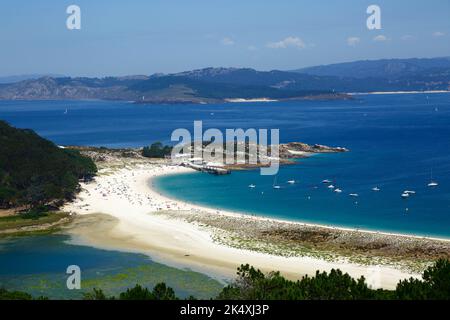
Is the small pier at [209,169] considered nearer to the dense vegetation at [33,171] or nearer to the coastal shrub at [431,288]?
the dense vegetation at [33,171]

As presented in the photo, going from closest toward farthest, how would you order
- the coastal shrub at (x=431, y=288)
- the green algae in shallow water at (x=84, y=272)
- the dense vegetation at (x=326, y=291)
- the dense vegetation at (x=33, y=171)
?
the coastal shrub at (x=431, y=288)
the dense vegetation at (x=326, y=291)
the green algae in shallow water at (x=84, y=272)
the dense vegetation at (x=33, y=171)

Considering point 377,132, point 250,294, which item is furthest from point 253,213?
point 377,132

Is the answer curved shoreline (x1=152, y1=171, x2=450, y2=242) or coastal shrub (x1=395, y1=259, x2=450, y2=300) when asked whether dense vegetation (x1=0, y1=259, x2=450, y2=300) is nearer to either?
coastal shrub (x1=395, y1=259, x2=450, y2=300)

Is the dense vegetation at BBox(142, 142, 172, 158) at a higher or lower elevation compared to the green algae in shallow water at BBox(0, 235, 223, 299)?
higher

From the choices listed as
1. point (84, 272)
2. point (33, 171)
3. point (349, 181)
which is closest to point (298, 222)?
point (84, 272)

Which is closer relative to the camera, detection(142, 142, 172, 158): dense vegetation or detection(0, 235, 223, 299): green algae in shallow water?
detection(0, 235, 223, 299): green algae in shallow water

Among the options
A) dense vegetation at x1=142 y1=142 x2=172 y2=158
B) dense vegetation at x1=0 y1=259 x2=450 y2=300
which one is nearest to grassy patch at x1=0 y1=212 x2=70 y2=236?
dense vegetation at x1=0 y1=259 x2=450 y2=300

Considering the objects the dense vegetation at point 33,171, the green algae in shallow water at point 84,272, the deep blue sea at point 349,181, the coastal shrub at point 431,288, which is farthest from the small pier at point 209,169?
the coastal shrub at point 431,288
